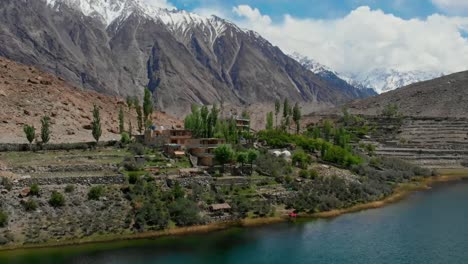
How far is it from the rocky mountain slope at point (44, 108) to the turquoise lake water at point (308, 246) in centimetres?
3568

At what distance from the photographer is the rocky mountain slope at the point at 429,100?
152375 mm

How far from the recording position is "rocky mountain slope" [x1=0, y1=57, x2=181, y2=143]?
84.2 metres

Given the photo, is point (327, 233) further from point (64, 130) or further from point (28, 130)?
point (64, 130)

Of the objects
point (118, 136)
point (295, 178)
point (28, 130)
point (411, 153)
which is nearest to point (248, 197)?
point (295, 178)

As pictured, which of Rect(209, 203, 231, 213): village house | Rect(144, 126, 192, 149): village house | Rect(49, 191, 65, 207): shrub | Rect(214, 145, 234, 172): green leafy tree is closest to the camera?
Rect(49, 191, 65, 207): shrub

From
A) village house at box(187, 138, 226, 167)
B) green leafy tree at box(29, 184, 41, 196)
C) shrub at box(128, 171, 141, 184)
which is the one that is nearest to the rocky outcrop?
village house at box(187, 138, 226, 167)

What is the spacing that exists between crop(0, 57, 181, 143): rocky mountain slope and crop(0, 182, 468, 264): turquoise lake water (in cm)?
3568

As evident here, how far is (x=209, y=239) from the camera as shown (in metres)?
50.5

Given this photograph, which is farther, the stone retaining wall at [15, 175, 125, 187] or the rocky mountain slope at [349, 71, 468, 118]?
the rocky mountain slope at [349, 71, 468, 118]

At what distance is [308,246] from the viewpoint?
157ft

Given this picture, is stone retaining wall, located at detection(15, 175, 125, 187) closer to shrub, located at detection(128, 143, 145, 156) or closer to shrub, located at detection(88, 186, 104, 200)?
shrub, located at detection(88, 186, 104, 200)

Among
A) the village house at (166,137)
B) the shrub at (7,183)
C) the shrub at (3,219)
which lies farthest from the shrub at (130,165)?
the shrub at (3,219)

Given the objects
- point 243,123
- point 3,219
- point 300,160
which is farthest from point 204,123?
point 3,219

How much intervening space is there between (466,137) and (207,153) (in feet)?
232
